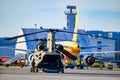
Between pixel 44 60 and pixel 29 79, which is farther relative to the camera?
pixel 44 60

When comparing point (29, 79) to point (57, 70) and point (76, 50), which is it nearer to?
point (57, 70)

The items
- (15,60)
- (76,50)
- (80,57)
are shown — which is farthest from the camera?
(15,60)

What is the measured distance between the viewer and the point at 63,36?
151125 millimetres

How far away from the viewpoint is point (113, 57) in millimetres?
155625

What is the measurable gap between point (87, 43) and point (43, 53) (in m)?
120

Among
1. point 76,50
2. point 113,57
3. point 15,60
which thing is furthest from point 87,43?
point 76,50

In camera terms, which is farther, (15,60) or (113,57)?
(113,57)

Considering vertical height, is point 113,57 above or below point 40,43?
below

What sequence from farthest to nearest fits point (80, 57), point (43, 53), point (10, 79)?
point (80, 57) → point (43, 53) → point (10, 79)

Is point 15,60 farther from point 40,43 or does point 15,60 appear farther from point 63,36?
point 63,36

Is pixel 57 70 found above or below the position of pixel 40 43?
below

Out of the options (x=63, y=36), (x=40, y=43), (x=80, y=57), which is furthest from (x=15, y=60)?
(x=63, y=36)

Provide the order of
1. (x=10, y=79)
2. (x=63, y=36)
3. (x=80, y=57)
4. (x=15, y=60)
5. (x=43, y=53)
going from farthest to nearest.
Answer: (x=63, y=36)
(x=15, y=60)
(x=80, y=57)
(x=43, y=53)
(x=10, y=79)

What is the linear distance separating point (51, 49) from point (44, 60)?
48.4 inches
